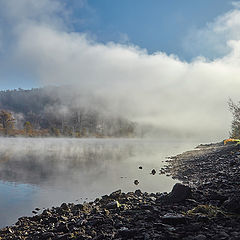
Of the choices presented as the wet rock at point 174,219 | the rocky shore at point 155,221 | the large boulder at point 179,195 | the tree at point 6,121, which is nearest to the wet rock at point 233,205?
the rocky shore at point 155,221

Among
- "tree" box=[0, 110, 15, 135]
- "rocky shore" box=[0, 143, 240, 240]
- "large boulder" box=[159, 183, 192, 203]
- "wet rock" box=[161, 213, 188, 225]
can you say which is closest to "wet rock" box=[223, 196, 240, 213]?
"rocky shore" box=[0, 143, 240, 240]

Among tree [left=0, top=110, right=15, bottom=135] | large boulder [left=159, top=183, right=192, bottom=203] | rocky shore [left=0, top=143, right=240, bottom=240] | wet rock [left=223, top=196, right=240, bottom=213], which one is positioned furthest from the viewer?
tree [left=0, top=110, right=15, bottom=135]

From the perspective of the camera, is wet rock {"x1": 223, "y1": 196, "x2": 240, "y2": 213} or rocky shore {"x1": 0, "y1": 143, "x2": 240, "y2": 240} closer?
rocky shore {"x1": 0, "y1": 143, "x2": 240, "y2": 240}

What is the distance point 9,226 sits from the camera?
38.2 ft

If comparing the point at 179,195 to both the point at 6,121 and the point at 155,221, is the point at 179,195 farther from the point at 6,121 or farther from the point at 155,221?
the point at 6,121

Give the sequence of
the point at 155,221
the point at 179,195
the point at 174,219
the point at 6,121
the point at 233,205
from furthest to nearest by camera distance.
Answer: the point at 6,121 → the point at 179,195 → the point at 155,221 → the point at 233,205 → the point at 174,219

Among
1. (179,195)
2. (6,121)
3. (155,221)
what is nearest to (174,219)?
(155,221)

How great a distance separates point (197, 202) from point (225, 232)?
3.62m

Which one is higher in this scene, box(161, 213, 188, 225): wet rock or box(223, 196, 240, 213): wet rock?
box(223, 196, 240, 213): wet rock

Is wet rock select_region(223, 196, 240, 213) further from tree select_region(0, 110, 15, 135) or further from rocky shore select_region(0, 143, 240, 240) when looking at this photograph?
tree select_region(0, 110, 15, 135)

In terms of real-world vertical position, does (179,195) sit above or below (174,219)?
above

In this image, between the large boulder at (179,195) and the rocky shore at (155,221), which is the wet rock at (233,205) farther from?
the large boulder at (179,195)

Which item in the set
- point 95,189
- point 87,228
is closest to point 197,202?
point 87,228

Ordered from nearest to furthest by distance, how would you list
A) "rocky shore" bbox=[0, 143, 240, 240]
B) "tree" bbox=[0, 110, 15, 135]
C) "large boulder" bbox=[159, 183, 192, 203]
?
"rocky shore" bbox=[0, 143, 240, 240]
"large boulder" bbox=[159, 183, 192, 203]
"tree" bbox=[0, 110, 15, 135]
